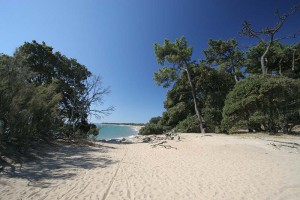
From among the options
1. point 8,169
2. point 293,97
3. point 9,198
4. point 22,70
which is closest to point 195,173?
point 9,198

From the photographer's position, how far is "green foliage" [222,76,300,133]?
14.8 meters

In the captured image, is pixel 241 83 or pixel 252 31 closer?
pixel 241 83

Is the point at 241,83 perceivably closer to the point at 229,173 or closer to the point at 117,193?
the point at 229,173

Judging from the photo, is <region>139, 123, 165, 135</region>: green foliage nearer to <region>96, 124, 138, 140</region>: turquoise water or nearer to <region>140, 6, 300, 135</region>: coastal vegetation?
<region>140, 6, 300, 135</region>: coastal vegetation

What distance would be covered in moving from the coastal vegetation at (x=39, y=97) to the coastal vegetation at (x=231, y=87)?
37.5 ft

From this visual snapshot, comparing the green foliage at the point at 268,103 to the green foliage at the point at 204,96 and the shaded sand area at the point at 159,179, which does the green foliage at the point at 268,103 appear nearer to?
the green foliage at the point at 204,96

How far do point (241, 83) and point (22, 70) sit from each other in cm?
1837

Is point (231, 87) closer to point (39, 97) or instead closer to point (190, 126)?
point (190, 126)

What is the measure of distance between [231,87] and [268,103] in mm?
10418

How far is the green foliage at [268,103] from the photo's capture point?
1483 centimetres

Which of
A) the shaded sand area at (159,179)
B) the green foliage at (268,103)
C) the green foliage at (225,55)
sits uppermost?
the green foliage at (225,55)

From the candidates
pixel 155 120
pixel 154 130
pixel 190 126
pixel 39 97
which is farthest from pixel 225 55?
pixel 39 97

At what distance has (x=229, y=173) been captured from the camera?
677cm

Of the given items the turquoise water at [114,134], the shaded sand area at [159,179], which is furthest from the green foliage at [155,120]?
the shaded sand area at [159,179]
